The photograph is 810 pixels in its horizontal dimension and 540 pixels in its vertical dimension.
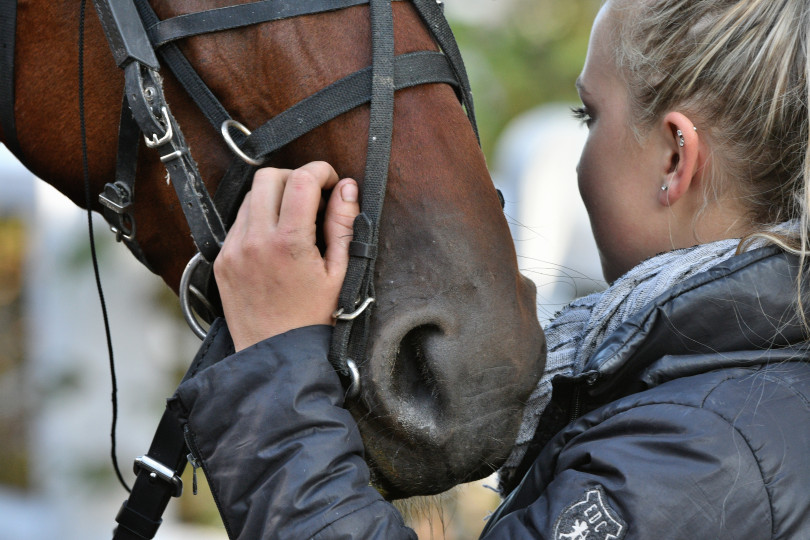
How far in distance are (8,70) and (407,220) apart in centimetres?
79

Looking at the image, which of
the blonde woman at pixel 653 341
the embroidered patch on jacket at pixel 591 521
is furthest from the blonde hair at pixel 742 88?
the embroidered patch on jacket at pixel 591 521

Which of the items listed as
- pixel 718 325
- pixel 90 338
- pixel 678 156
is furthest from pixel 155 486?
pixel 90 338

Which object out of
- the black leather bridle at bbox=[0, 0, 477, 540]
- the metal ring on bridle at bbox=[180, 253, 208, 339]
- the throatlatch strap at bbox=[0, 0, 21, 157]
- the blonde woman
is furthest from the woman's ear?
the throatlatch strap at bbox=[0, 0, 21, 157]

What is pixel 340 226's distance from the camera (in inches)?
47.8

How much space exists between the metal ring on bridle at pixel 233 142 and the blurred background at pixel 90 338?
1861 millimetres

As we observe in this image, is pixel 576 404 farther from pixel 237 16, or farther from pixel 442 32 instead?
pixel 237 16

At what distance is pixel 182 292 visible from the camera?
4.39ft

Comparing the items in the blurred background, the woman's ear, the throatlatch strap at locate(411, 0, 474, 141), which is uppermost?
the throatlatch strap at locate(411, 0, 474, 141)

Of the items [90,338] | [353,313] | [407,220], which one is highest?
[407,220]

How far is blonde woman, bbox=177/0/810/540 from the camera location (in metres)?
1.04

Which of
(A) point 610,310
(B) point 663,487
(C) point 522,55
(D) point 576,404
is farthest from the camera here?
(C) point 522,55

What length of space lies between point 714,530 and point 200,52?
101 centimetres

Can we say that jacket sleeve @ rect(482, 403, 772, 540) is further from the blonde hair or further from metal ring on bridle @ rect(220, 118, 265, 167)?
metal ring on bridle @ rect(220, 118, 265, 167)

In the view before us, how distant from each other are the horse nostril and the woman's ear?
1.61 ft
